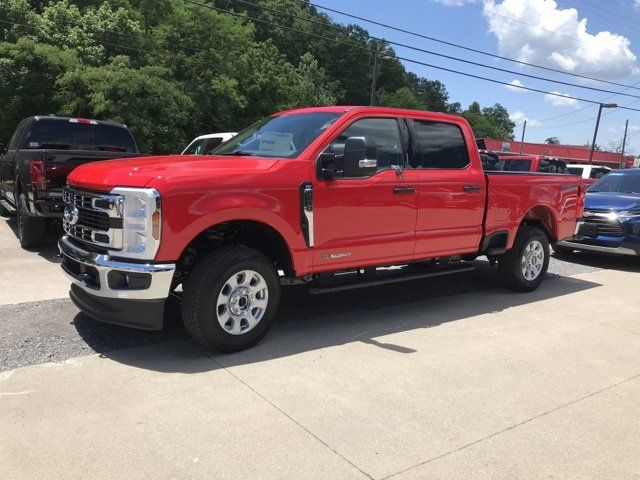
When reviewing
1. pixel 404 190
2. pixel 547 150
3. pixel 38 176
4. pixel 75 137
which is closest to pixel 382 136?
pixel 404 190

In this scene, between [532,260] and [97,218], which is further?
[532,260]

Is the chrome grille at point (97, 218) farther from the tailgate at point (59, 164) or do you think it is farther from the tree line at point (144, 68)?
the tree line at point (144, 68)

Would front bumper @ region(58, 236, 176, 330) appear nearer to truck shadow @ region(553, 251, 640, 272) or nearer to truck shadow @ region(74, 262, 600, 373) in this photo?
truck shadow @ region(74, 262, 600, 373)

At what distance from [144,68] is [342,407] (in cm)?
1911

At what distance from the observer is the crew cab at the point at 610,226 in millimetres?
9234

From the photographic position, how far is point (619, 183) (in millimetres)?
10953

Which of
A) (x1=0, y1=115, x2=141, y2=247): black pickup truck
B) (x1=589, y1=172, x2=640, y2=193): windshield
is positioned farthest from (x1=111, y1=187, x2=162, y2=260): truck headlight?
(x1=589, y1=172, x2=640, y2=193): windshield

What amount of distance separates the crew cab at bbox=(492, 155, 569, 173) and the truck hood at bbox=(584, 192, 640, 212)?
18.8 feet

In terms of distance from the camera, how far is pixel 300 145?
16.2 ft

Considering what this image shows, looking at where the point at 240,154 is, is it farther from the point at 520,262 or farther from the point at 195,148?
the point at 195,148

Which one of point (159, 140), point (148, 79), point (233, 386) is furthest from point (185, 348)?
point (159, 140)

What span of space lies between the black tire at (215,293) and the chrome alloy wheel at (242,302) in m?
0.01

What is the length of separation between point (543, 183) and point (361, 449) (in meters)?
5.11

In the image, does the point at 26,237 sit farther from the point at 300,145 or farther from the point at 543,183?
the point at 543,183
